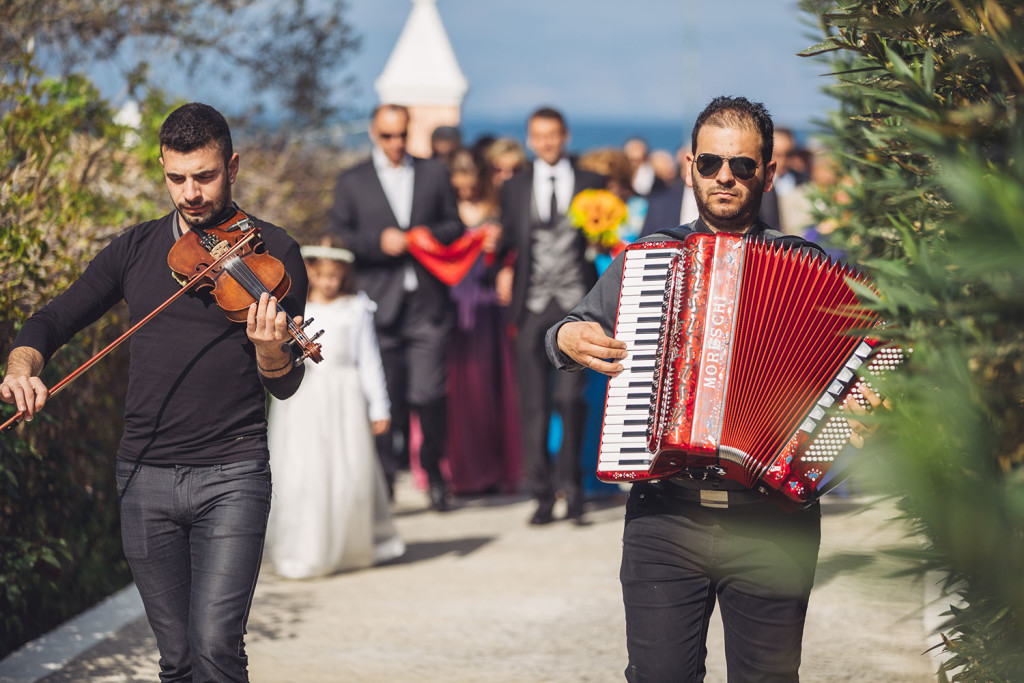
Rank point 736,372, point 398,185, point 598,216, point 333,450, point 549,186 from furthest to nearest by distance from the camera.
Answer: point 398,185 → point 549,186 → point 598,216 → point 333,450 → point 736,372

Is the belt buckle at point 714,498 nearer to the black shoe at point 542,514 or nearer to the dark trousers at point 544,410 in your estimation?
the dark trousers at point 544,410

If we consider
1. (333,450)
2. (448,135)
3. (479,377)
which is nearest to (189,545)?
(333,450)

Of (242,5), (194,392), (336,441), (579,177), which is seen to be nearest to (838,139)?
(579,177)

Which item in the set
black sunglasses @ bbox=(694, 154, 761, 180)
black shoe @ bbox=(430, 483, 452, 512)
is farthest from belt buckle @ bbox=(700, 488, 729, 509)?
black shoe @ bbox=(430, 483, 452, 512)

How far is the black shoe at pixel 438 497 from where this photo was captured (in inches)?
365

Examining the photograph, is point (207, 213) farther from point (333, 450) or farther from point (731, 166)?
point (333, 450)

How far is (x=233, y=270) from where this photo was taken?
3.73 meters

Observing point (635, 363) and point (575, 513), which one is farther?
point (575, 513)

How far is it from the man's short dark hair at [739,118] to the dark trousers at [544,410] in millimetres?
4902

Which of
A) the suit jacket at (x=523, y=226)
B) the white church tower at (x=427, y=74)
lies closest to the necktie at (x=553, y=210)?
the suit jacket at (x=523, y=226)

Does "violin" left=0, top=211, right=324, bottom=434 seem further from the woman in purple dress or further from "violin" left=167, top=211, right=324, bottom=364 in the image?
the woman in purple dress

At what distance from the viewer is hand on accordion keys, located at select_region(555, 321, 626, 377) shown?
341cm

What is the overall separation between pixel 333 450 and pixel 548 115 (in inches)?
112

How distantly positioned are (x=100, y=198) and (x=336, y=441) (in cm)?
192
